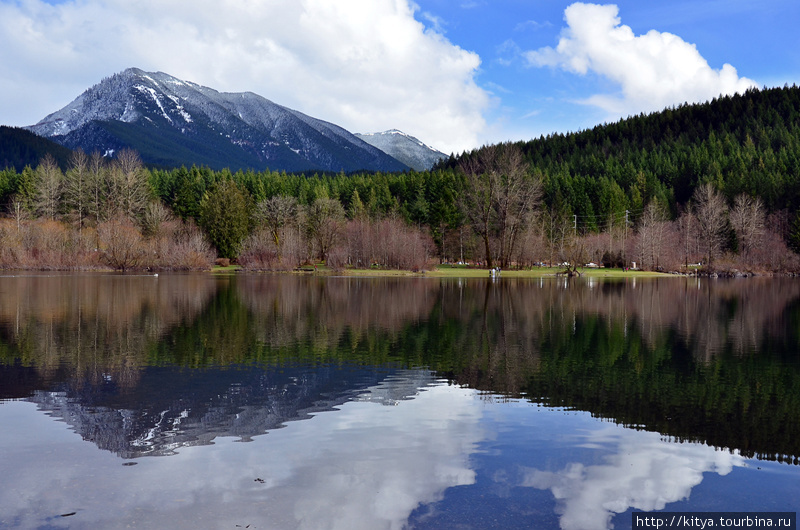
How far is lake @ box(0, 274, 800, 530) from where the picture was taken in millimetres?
8836

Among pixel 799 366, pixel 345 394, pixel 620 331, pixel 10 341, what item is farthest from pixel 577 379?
pixel 10 341

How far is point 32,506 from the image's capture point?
856 cm

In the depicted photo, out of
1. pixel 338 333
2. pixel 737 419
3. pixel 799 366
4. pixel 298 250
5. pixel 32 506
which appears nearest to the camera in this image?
pixel 32 506

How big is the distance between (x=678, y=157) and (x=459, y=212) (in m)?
76.4

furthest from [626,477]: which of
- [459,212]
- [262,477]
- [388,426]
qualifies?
[459,212]

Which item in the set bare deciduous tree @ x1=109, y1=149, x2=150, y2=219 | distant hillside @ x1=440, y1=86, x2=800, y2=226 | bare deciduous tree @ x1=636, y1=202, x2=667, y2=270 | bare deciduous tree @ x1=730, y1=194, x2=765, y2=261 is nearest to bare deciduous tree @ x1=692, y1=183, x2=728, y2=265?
bare deciduous tree @ x1=730, y1=194, x2=765, y2=261

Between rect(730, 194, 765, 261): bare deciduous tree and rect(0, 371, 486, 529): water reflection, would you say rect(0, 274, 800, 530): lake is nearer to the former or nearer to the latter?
rect(0, 371, 486, 529): water reflection

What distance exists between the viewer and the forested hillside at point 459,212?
93125mm

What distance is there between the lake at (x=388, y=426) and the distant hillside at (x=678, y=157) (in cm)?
10637

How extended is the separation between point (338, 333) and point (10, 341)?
11.6 meters

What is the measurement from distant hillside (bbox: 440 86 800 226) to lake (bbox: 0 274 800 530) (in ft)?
349

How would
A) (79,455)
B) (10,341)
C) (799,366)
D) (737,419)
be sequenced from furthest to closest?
1. (10,341)
2. (799,366)
3. (737,419)
4. (79,455)

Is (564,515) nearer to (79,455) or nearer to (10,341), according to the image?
(79,455)

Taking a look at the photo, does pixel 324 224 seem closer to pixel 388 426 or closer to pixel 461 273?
pixel 461 273
